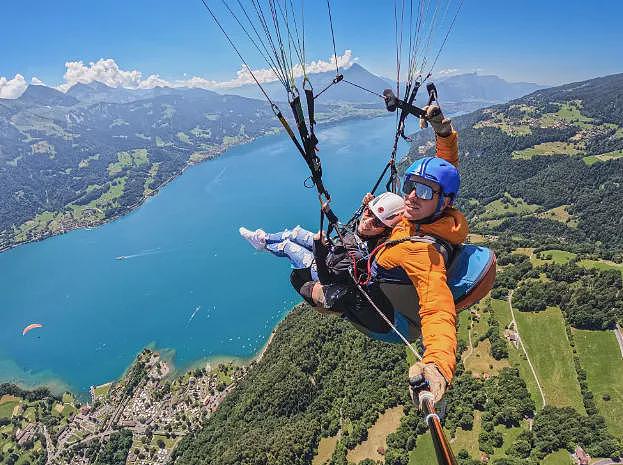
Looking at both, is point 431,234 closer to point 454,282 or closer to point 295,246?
point 454,282

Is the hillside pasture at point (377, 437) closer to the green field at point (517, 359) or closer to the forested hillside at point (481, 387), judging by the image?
the forested hillside at point (481, 387)

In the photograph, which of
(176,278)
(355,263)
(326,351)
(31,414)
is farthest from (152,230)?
(355,263)

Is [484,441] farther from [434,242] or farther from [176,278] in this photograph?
[176,278]

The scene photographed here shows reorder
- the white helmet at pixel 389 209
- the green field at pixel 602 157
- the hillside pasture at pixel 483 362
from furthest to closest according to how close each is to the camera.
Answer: the green field at pixel 602 157, the hillside pasture at pixel 483 362, the white helmet at pixel 389 209

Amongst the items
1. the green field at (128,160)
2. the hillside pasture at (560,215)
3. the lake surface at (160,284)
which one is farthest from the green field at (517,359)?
the green field at (128,160)

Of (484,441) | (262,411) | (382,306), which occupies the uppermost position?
(382,306)

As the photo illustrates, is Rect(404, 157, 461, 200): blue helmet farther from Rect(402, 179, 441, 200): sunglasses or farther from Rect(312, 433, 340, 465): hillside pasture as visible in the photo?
Rect(312, 433, 340, 465): hillside pasture
